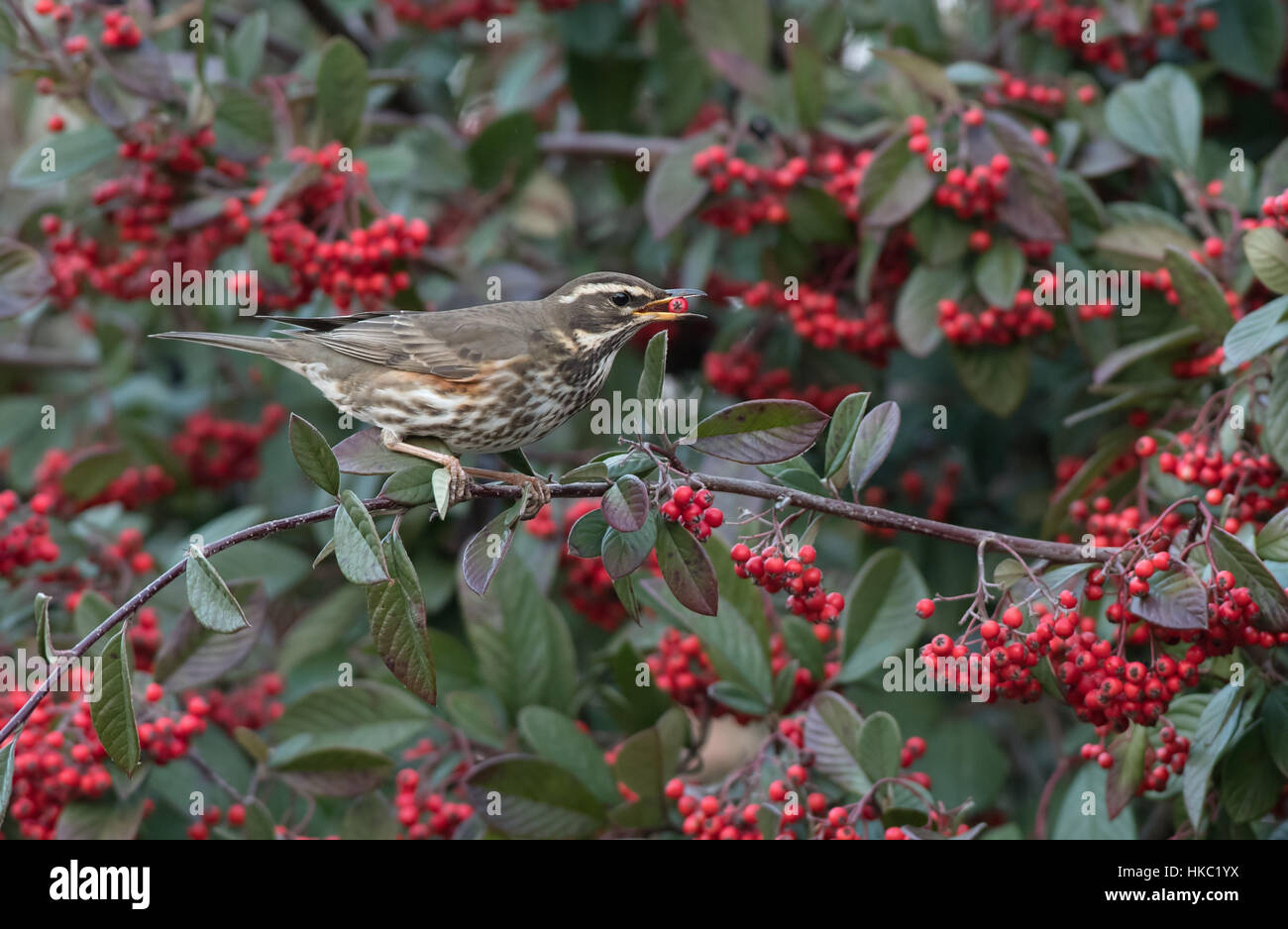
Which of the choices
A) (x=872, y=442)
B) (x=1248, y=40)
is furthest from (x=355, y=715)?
(x=1248, y=40)

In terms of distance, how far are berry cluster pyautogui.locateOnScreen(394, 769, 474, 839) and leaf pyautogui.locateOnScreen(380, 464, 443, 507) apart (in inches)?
44.8

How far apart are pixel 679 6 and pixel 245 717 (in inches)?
138

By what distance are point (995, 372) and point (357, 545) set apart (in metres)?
2.47

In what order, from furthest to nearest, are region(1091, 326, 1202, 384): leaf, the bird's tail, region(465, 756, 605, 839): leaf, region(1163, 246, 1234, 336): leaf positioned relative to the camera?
the bird's tail, region(1091, 326, 1202, 384): leaf, region(465, 756, 605, 839): leaf, region(1163, 246, 1234, 336): leaf

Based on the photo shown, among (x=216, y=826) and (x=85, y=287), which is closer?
(x=216, y=826)

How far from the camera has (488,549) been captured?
269 centimetres

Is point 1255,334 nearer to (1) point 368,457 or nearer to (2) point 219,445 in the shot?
(1) point 368,457

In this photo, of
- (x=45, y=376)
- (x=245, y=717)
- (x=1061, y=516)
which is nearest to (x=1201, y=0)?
(x=1061, y=516)

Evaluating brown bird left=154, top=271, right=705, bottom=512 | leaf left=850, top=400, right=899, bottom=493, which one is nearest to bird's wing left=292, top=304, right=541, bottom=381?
brown bird left=154, top=271, right=705, bottom=512

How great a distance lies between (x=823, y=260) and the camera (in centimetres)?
461

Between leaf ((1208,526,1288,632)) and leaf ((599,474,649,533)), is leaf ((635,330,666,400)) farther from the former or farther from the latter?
leaf ((1208,526,1288,632))

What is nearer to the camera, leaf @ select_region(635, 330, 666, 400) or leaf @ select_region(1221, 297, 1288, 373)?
leaf @ select_region(635, 330, 666, 400)

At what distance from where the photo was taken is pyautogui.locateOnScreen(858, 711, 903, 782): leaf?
299cm

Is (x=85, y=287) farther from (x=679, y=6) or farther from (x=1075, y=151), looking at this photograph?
(x=1075, y=151)
